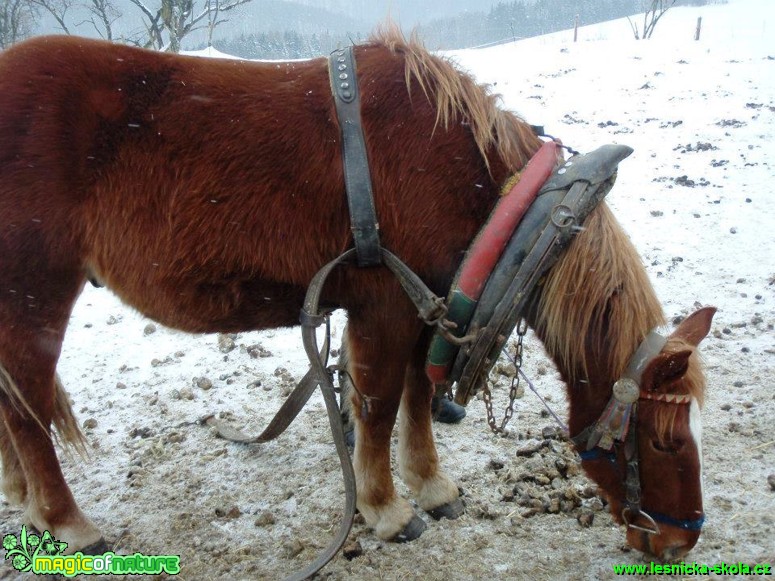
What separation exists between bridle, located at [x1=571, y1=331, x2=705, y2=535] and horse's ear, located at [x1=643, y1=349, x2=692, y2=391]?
0.03 m

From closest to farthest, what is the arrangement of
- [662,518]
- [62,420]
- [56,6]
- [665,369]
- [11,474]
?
[665,369], [662,518], [62,420], [11,474], [56,6]

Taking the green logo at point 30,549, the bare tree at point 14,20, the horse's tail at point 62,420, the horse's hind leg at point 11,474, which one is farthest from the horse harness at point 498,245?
the bare tree at point 14,20

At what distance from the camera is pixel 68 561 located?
207 centimetres

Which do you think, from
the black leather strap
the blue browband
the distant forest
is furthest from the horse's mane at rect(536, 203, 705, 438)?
the distant forest

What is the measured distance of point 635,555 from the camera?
6.50ft

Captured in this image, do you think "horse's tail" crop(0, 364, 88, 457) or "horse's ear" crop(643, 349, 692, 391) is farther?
"horse's tail" crop(0, 364, 88, 457)

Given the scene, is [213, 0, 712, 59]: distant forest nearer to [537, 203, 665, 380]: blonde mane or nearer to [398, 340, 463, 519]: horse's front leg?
[398, 340, 463, 519]: horse's front leg

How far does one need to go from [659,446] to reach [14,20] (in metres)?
22.5

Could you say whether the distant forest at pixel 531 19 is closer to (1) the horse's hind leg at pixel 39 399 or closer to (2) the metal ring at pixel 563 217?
(1) the horse's hind leg at pixel 39 399

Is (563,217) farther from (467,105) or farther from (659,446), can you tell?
(659,446)

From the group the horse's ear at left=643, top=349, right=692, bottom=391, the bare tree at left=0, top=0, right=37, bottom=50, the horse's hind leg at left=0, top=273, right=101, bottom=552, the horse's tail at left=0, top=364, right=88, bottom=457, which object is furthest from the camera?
the bare tree at left=0, top=0, right=37, bottom=50

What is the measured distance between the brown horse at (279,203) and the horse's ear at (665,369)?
2 cm

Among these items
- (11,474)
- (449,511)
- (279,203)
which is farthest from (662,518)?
(11,474)

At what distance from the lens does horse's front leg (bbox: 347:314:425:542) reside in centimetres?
193
